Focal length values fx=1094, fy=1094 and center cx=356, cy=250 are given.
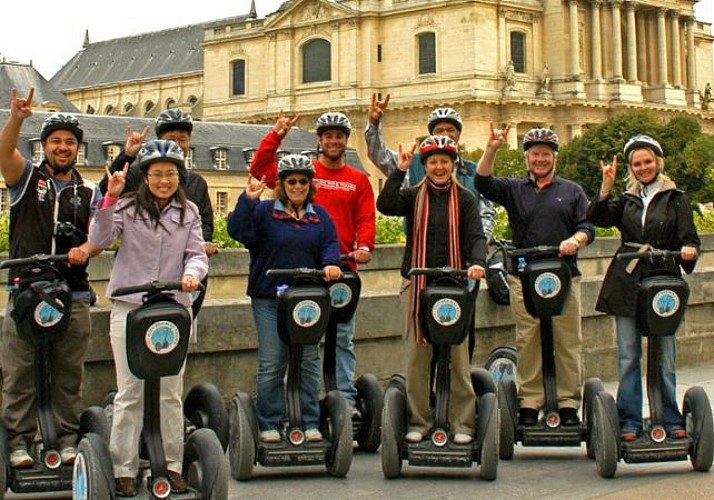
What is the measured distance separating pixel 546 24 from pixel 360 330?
71.0 meters

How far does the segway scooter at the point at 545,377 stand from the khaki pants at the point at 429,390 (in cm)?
49

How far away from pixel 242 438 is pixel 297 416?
38 cm

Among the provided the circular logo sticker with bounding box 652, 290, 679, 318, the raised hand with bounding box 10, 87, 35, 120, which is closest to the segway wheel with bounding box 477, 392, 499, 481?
the circular logo sticker with bounding box 652, 290, 679, 318

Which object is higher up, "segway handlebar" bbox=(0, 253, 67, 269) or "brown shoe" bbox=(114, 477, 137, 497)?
"segway handlebar" bbox=(0, 253, 67, 269)

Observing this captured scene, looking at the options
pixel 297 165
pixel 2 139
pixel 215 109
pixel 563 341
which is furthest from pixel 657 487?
pixel 215 109

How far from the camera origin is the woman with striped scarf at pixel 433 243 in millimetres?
7008

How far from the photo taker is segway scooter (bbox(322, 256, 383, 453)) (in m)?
7.43

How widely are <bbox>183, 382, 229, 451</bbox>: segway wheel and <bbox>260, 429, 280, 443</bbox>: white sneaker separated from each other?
0.86 feet

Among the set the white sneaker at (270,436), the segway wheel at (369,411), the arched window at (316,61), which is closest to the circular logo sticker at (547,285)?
the segway wheel at (369,411)

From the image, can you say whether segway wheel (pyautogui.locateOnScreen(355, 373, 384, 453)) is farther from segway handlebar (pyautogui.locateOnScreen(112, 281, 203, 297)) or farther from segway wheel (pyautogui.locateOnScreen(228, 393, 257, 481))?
segway handlebar (pyautogui.locateOnScreen(112, 281, 203, 297))

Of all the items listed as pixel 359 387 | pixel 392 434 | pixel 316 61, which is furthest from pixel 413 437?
pixel 316 61

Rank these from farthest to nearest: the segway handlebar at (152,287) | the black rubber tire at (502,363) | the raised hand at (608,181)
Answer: the black rubber tire at (502,363) → the raised hand at (608,181) → the segway handlebar at (152,287)

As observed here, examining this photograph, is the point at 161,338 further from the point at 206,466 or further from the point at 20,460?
the point at 20,460

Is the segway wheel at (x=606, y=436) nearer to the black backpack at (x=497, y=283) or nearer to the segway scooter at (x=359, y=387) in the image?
the segway scooter at (x=359, y=387)
